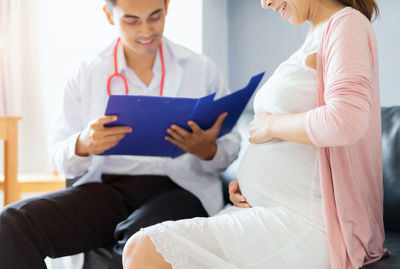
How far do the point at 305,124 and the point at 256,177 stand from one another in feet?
0.65

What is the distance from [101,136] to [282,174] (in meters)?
0.56

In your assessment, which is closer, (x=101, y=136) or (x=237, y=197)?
(x=237, y=197)

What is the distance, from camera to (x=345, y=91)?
93 centimetres

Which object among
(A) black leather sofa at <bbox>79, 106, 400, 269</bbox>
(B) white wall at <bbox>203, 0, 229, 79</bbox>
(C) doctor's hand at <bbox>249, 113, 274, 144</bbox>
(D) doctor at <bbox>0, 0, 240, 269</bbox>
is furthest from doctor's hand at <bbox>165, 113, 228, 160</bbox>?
(B) white wall at <bbox>203, 0, 229, 79</bbox>

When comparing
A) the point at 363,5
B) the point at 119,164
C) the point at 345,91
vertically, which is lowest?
the point at 119,164

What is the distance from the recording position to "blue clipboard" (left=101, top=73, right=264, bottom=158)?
127cm

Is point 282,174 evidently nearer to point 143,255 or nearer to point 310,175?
point 310,175

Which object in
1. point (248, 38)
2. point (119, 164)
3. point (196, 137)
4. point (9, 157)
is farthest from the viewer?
point (248, 38)

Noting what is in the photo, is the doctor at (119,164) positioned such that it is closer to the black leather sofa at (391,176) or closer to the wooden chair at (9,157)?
the black leather sofa at (391,176)

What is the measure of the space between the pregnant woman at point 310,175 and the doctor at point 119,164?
1.35ft

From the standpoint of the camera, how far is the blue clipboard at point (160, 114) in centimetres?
127

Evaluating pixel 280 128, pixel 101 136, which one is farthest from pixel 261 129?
pixel 101 136

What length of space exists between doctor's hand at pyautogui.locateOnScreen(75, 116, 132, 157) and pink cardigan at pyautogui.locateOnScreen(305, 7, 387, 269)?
58 centimetres

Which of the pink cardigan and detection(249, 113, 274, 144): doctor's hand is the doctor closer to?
detection(249, 113, 274, 144): doctor's hand
